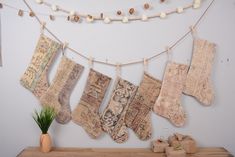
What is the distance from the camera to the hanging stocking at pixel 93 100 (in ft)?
6.49

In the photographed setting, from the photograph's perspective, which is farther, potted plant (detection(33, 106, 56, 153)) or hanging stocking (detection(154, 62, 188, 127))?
hanging stocking (detection(154, 62, 188, 127))

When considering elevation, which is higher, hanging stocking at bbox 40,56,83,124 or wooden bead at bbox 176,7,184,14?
wooden bead at bbox 176,7,184,14

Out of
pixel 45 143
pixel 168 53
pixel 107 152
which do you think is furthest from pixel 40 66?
pixel 168 53

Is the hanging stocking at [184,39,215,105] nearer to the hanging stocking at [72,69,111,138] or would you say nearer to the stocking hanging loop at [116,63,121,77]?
the stocking hanging loop at [116,63,121,77]

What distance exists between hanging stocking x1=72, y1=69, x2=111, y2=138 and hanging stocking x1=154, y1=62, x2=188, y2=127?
1.30 ft

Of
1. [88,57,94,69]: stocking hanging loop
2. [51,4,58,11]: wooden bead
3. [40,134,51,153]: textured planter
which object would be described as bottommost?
[40,134,51,153]: textured planter

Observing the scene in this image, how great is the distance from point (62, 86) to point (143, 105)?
586mm

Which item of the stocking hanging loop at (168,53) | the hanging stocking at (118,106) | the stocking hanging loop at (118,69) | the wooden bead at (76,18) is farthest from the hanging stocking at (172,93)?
the wooden bead at (76,18)

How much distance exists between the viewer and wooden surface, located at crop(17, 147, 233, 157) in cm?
188

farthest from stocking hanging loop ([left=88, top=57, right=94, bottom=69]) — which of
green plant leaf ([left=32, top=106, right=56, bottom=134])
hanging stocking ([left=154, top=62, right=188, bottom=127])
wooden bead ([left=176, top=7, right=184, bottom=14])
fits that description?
wooden bead ([left=176, top=7, right=184, bottom=14])

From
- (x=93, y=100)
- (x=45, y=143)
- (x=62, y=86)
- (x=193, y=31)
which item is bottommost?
(x=45, y=143)

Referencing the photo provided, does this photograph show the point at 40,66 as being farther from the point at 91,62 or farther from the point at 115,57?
the point at 115,57

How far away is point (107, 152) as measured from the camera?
6.35 feet

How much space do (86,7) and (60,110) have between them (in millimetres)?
751
